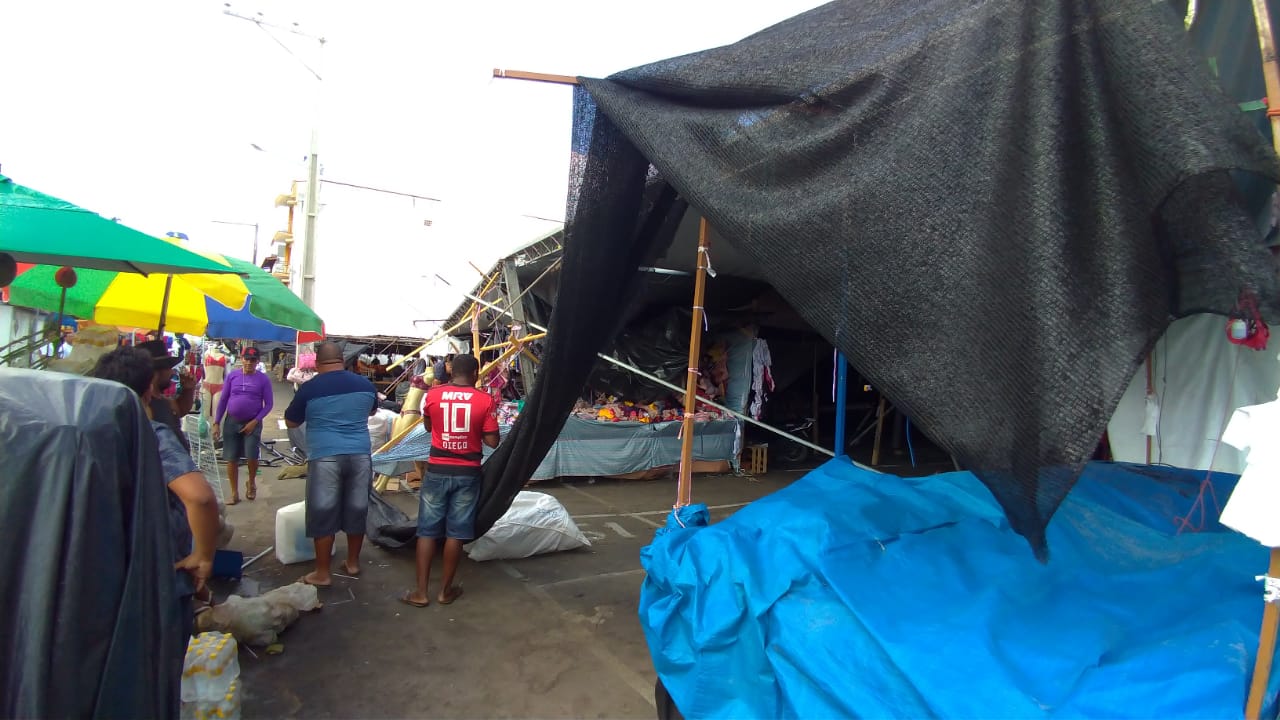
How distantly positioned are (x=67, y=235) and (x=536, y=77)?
2240mm

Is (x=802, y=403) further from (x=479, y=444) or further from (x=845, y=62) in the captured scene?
(x=845, y=62)

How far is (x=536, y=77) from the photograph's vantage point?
114 inches

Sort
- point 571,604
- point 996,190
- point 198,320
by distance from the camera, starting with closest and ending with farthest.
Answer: point 996,190, point 571,604, point 198,320

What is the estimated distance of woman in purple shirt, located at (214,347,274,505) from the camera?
21.1 ft

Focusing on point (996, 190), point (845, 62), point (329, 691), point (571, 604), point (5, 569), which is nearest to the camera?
point (5, 569)

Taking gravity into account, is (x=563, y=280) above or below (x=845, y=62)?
below

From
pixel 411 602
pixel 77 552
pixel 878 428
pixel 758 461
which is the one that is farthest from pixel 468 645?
pixel 878 428

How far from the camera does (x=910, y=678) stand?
5.89 ft

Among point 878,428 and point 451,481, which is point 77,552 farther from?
point 878,428

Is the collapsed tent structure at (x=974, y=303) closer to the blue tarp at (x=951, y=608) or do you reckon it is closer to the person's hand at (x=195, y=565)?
the blue tarp at (x=951, y=608)

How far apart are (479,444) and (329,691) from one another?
1.66m

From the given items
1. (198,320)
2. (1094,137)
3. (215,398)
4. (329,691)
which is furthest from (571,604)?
(215,398)

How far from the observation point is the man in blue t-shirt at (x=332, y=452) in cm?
434

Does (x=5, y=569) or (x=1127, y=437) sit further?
(x=1127, y=437)
